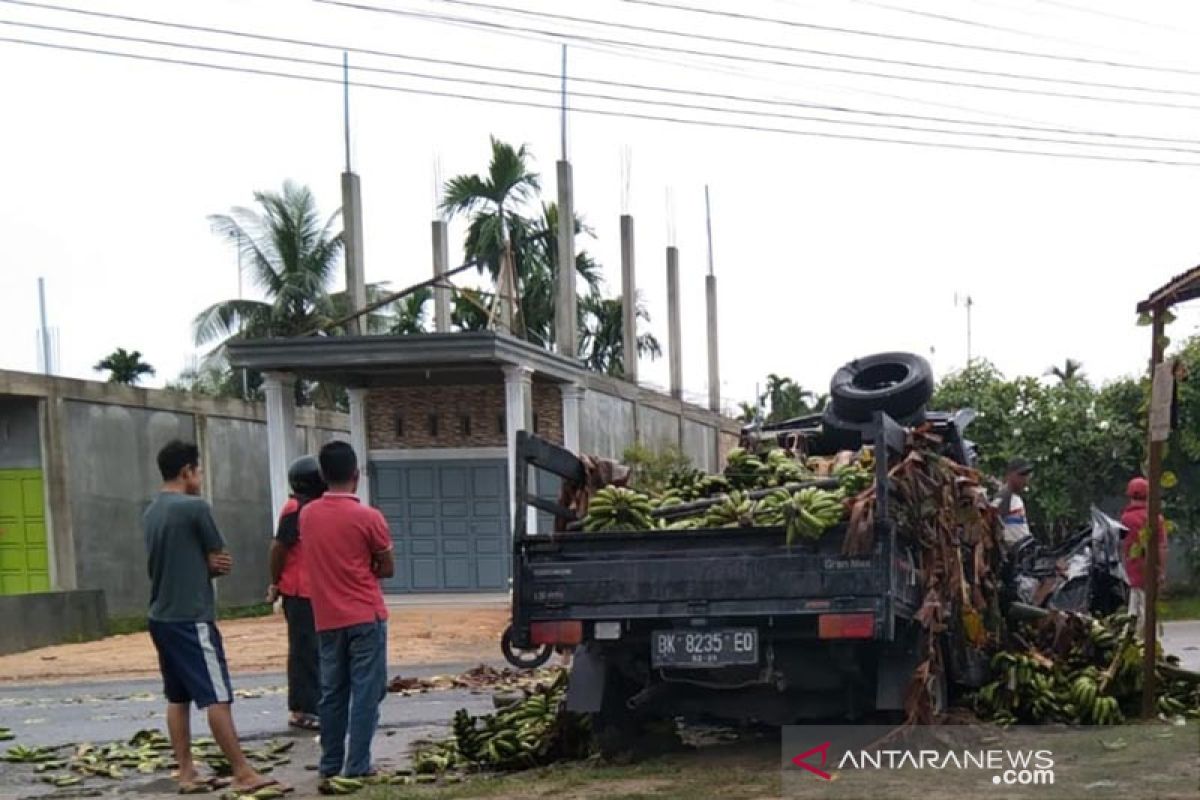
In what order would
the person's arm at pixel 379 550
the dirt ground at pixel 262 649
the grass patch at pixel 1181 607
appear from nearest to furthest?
the person's arm at pixel 379 550 → the dirt ground at pixel 262 649 → the grass patch at pixel 1181 607

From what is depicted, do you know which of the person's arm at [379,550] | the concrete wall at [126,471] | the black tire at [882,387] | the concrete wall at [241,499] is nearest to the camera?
the person's arm at [379,550]

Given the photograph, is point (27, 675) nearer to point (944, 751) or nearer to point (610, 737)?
point (610, 737)

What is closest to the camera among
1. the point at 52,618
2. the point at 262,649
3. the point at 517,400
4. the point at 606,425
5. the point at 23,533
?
the point at 262,649

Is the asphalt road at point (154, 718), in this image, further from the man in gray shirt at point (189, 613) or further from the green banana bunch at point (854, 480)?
the green banana bunch at point (854, 480)

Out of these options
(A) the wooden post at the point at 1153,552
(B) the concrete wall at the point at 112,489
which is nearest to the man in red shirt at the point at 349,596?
(A) the wooden post at the point at 1153,552

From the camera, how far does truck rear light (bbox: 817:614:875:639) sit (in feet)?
23.1

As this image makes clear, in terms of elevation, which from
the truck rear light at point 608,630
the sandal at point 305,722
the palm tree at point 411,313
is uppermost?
the palm tree at point 411,313

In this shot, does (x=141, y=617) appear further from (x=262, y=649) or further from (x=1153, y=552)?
(x=1153, y=552)

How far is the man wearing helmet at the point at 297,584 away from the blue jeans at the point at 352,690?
76.1 inches

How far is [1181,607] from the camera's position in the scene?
22.6m

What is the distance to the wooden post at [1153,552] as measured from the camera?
7789mm

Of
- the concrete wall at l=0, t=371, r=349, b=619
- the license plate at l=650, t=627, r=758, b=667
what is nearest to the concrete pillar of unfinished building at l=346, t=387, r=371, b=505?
the concrete wall at l=0, t=371, r=349, b=619

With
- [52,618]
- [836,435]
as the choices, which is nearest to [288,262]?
[52,618]

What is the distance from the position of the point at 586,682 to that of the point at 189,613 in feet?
7.01
